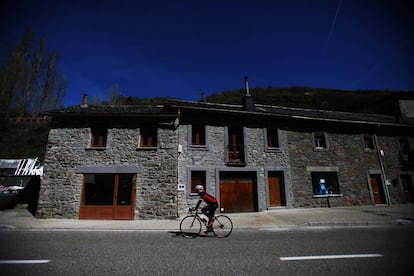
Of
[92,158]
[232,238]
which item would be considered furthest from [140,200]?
[232,238]

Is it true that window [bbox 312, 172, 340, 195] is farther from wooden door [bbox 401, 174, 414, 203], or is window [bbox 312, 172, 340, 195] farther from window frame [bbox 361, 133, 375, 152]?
wooden door [bbox 401, 174, 414, 203]

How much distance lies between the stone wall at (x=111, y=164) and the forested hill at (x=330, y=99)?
23.0 metres

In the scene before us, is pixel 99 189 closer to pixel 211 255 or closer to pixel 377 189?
pixel 211 255

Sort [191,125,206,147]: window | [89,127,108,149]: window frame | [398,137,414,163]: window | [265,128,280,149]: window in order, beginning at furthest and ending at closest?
[398,137,414,163]: window, [265,128,280,149]: window, [191,125,206,147]: window, [89,127,108,149]: window frame

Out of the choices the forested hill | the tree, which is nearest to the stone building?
the forested hill

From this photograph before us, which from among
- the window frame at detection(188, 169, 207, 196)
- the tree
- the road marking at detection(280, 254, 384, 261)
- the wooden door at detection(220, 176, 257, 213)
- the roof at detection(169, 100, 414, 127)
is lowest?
the road marking at detection(280, 254, 384, 261)

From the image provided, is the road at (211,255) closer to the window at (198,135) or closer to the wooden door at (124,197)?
the wooden door at (124,197)

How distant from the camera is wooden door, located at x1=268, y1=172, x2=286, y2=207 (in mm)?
12258

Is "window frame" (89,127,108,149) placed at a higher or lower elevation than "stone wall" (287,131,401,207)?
higher

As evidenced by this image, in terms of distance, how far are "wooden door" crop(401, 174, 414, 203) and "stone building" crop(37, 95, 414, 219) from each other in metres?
0.06

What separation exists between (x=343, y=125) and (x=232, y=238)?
1338cm

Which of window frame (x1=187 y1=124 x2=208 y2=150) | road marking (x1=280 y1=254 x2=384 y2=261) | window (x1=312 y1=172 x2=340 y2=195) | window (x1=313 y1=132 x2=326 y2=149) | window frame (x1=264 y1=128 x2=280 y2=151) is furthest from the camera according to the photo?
window (x1=313 y1=132 x2=326 y2=149)

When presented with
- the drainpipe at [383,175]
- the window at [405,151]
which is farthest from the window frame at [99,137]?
the window at [405,151]

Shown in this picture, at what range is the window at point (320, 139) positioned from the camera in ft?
46.0
